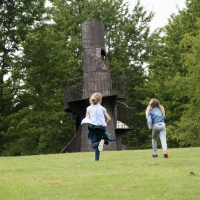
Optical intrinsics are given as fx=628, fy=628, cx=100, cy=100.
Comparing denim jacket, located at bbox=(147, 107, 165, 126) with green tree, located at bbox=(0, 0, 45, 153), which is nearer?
denim jacket, located at bbox=(147, 107, 165, 126)

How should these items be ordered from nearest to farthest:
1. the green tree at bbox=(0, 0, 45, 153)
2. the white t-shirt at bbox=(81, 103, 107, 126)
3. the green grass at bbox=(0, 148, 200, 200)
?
the green grass at bbox=(0, 148, 200, 200) → the white t-shirt at bbox=(81, 103, 107, 126) → the green tree at bbox=(0, 0, 45, 153)

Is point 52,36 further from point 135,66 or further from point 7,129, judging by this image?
point 135,66

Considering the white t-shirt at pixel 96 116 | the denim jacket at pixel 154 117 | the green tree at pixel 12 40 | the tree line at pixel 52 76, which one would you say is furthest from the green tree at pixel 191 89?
the white t-shirt at pixel 96 116

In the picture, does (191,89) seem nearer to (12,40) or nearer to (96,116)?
(12,40)

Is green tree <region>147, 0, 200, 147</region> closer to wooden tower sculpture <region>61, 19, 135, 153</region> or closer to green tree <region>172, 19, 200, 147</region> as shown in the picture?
green tree <region>172, 19, 200, 147</region>

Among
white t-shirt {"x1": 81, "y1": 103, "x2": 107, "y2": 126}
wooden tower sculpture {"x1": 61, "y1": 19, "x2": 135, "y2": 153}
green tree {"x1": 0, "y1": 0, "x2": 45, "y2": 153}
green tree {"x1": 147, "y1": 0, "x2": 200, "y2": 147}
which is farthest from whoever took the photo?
green tree {"x1": 147, "y1": 0, "x2": 200, "y2": 147}

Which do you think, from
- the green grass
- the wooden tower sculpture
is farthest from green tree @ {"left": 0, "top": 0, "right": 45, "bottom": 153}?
the green grass

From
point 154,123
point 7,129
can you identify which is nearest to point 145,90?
point 7,129

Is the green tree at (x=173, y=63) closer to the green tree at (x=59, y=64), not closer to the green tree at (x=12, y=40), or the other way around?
the green tree at (x=59, y=64)

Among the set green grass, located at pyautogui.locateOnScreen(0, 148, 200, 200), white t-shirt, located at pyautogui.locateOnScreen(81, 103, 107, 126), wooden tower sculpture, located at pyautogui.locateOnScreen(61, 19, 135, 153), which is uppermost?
wooden tower sculpture, located at pyautogui.locateOnScreen(61, 19, 135, 153)

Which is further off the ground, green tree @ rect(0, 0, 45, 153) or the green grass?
green tree @ rect(0, 0, 45, 153)

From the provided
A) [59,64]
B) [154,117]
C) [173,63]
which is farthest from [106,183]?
[173,63]

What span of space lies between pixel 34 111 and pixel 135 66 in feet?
66.5

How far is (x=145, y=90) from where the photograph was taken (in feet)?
162
